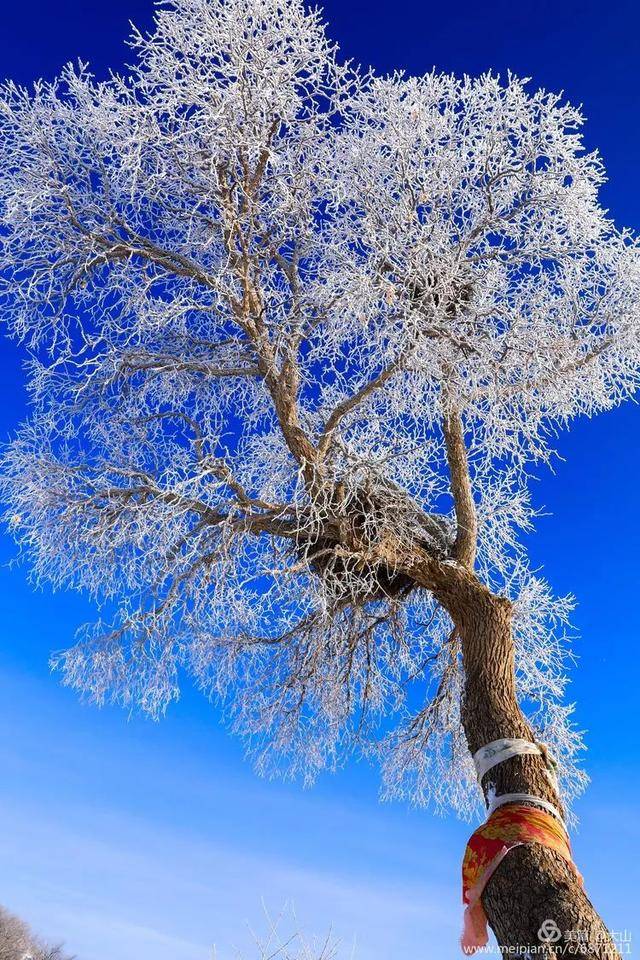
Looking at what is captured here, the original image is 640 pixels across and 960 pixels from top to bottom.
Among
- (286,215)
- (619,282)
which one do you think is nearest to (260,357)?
(286,215)

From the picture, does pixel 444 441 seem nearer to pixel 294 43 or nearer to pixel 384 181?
pixel 384 181

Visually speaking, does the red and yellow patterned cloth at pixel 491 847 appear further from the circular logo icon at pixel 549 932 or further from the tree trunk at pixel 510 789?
the circular logo icon at pixel 549 932

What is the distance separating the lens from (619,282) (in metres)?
7.43

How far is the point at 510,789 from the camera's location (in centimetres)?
563

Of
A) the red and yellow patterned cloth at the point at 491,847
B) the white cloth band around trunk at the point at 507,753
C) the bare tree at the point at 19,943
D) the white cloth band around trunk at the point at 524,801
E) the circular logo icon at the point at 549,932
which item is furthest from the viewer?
the bare tree at the point at 19,943

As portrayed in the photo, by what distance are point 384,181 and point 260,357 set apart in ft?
6.20

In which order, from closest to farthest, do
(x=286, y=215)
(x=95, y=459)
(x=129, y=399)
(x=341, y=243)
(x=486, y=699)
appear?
(x=486, y=699) → (x=341, y=243) → (x=286, y=215) → (x=95, y=459) → (x=129, y=399)

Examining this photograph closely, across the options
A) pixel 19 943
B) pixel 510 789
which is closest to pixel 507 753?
pixel 510 789

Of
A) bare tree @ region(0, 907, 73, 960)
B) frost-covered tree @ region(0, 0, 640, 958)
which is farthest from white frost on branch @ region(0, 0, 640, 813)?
bare tree @ region(0, 907, 73, 960)

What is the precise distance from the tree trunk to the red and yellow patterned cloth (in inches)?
2.4

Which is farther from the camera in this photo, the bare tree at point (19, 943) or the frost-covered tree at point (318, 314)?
the bare tree at point (19, 943)

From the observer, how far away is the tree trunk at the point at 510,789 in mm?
4613

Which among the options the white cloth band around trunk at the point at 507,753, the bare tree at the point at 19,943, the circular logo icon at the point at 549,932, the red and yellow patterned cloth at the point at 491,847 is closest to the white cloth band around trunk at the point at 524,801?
the red and yellow patterned cloth at the point at 491,847

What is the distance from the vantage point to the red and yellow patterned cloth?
5.07m
